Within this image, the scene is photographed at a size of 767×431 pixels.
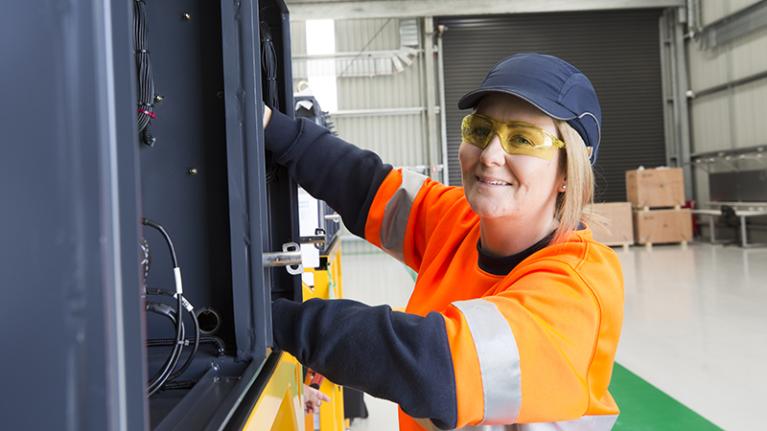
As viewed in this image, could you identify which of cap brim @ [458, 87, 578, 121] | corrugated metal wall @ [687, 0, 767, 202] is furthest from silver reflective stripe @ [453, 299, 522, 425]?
corrugated metal wall @ [687, 0, 767, 202]

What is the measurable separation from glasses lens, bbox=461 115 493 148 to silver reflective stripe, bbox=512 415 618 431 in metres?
0.63

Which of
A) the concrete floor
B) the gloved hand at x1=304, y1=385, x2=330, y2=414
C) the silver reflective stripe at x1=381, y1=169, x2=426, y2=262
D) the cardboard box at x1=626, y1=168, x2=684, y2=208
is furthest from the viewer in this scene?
the cardboard box at x1=626, y1=168, x2=684, y2=208

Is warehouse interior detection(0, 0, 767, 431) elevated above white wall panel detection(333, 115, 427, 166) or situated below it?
below

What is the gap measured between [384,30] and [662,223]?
7266 millimetres

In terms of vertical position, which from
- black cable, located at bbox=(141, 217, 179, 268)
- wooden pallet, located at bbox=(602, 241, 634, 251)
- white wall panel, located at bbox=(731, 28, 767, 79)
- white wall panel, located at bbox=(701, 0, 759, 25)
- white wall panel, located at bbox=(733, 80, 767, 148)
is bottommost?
wooden pallet, located at bbox=(602, 241, 634, 251)

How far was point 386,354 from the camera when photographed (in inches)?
41.2

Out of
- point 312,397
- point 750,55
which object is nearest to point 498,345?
point 312,397

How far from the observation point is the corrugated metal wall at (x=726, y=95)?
1132 cm

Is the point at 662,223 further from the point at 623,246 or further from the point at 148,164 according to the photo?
the point at 148,164

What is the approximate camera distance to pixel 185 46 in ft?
3.91

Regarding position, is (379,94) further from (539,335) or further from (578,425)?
(539,335)

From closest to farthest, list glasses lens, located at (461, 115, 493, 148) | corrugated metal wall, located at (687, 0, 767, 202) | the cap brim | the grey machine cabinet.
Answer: the grey machine cabinet
the cap brim
glasses lens, located at (461, 115, 493, 148)
corrugated metal wall, located at (687, 0, 767, 202)

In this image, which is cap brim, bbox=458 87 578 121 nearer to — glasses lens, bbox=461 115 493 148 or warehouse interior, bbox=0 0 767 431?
glasses lens, bbox=461 115 493 148

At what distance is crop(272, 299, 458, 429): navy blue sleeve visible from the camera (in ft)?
3.36
